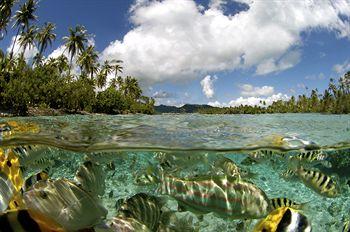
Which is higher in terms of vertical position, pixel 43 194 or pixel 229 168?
pixel 43 194

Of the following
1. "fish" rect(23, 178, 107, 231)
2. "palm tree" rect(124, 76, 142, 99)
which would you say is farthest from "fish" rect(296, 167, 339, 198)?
"palm tree" rect(124, 76, 142, 99)

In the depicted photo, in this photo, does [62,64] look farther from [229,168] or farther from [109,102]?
[229,168]

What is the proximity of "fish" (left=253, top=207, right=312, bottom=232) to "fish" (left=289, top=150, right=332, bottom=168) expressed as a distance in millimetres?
3810

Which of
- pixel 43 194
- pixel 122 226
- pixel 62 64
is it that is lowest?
pixel 122 226

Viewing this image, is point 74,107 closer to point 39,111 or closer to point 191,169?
point 39,111

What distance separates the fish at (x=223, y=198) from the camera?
326cm

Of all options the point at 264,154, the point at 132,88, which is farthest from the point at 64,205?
the point at 132,88

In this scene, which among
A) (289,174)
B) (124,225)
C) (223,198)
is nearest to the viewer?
(124,225)

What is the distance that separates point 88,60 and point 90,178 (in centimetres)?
9877

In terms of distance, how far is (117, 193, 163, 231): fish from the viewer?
3.07m

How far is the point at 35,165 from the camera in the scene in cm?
518

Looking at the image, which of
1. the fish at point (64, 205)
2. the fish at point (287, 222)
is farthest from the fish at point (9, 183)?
the fish at point (287, 222)

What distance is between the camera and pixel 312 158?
6758 mm

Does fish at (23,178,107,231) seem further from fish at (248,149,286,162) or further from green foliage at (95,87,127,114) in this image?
green foliage at (95,87,127,114)
